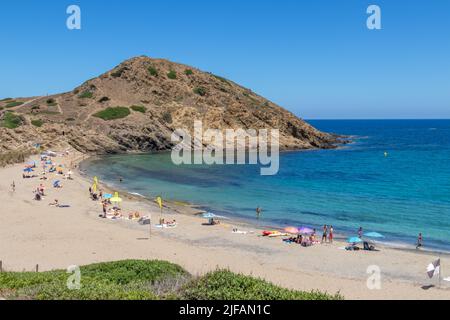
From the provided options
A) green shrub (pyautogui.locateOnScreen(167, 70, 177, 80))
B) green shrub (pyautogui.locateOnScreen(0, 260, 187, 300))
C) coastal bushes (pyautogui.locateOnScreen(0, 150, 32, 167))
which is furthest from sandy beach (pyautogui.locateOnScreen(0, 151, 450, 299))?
green shrub (pyautogui.locateOnScreen(167, 70, 177, 80))

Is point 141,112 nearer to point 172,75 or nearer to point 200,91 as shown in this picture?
point 200,91

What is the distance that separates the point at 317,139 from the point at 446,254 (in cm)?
8208

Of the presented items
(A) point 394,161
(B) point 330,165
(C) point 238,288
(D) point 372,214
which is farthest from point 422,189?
(C) point 238,288

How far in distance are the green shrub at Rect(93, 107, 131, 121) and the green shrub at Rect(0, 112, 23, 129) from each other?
49.6 ft

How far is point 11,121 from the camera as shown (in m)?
81.6

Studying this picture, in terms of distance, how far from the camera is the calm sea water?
34625 mm

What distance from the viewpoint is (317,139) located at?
107438 millimetres

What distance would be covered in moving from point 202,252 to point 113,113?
2849 inches

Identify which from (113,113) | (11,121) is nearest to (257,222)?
(11,121)

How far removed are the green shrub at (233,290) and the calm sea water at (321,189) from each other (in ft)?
67.4

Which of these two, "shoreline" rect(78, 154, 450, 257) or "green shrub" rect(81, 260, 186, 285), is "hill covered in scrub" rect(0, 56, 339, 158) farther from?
"green shrub" rect(81, 260, 186, 285)

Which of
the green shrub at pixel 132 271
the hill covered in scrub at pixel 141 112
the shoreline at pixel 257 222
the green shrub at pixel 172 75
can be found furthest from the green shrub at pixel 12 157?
the green shrub at pixel 132 271
